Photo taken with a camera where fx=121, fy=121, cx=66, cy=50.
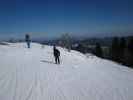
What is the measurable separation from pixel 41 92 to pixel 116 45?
63813 millimetres

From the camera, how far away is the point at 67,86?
733 cm

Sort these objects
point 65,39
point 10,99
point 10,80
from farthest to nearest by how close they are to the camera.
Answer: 1. point 65,39
2. point 10,80
3. point 10,99

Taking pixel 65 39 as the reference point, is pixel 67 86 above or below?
below

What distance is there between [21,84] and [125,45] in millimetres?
64493

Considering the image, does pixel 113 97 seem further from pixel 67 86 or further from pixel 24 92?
pixel 24 92

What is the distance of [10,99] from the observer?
5.32 meters

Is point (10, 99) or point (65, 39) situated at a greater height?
point (65, 39)

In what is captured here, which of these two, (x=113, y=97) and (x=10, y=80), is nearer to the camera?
(x=113, y=97)

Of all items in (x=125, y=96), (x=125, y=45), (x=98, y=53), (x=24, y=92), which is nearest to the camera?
(x=24, y=92)

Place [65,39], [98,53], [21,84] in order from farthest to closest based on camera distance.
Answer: [98,53] → [65,39] → [21,84]

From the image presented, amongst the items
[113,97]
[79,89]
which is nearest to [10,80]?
[79,89]

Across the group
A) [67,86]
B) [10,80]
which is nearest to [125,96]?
[67,86]

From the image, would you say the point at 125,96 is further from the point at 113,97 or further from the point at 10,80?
the point at 10,80

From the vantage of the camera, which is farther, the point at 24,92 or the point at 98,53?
the point at 98,53
